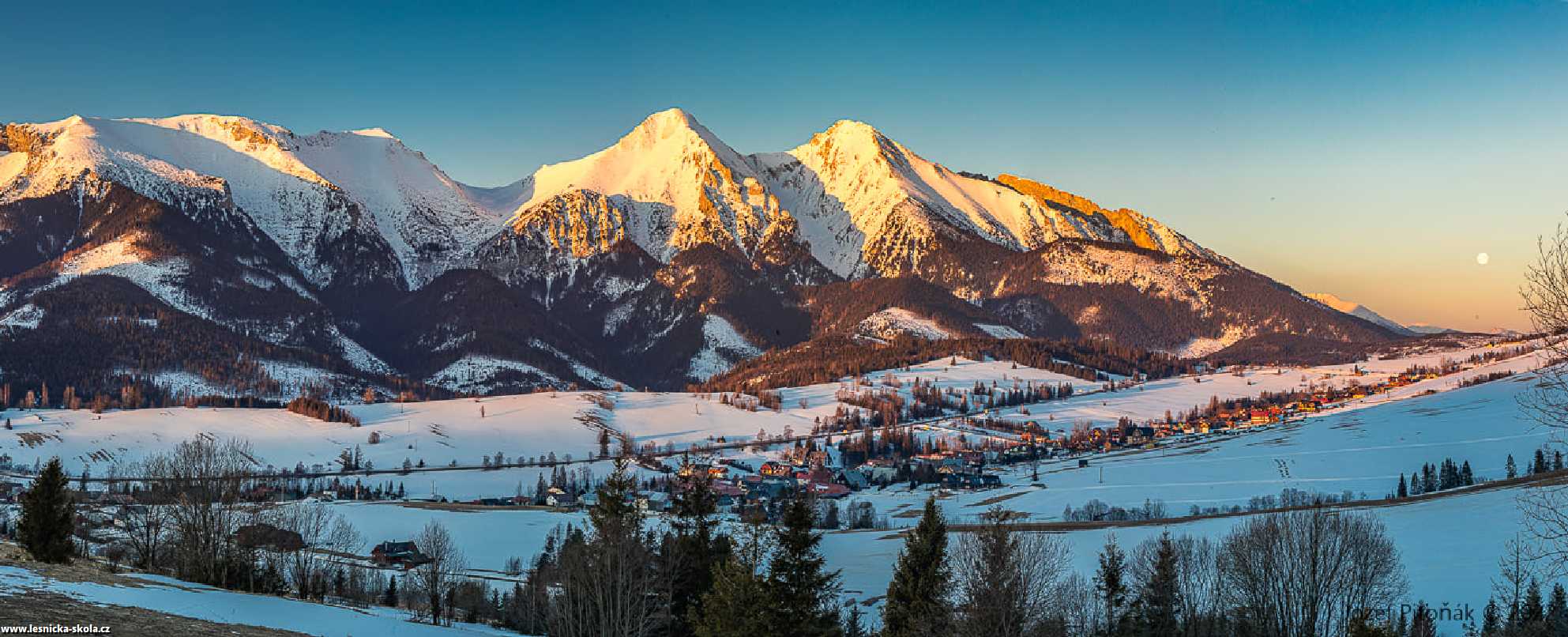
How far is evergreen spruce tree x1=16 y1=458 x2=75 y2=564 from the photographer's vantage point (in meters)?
53.6

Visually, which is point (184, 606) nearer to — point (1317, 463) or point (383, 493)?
point (383, 493)

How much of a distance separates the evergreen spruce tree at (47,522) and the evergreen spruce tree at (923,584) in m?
39.5

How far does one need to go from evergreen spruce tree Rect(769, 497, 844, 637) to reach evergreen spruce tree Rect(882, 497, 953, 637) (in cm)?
303

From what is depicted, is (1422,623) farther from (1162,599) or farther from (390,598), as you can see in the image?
(390,598)

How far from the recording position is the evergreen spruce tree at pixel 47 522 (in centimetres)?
5356

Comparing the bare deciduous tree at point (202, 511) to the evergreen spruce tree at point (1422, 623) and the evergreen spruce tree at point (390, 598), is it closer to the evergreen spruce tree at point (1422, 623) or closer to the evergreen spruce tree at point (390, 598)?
the evergreen spruce tree at point (390, 598)

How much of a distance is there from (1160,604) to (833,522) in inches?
3207

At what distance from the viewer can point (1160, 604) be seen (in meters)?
60.5

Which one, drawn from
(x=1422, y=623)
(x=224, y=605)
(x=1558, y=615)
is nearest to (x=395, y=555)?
(x=224, y=605)

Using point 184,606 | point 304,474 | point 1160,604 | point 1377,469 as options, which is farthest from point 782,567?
point 304,474

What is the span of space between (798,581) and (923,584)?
5898 mm

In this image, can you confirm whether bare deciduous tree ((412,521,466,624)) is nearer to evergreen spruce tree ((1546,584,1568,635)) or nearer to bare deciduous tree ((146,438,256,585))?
bare deciduous tree ((146,438,256,585))

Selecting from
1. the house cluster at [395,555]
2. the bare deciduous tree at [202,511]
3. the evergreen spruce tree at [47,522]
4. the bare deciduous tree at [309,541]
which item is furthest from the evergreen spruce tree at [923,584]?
the house cluster at [395,555]

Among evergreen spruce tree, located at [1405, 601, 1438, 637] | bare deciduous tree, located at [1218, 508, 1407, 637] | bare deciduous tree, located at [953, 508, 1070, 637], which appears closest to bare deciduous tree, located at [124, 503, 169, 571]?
bare deciduous tree, located at [953, 508, 1070, 637]
